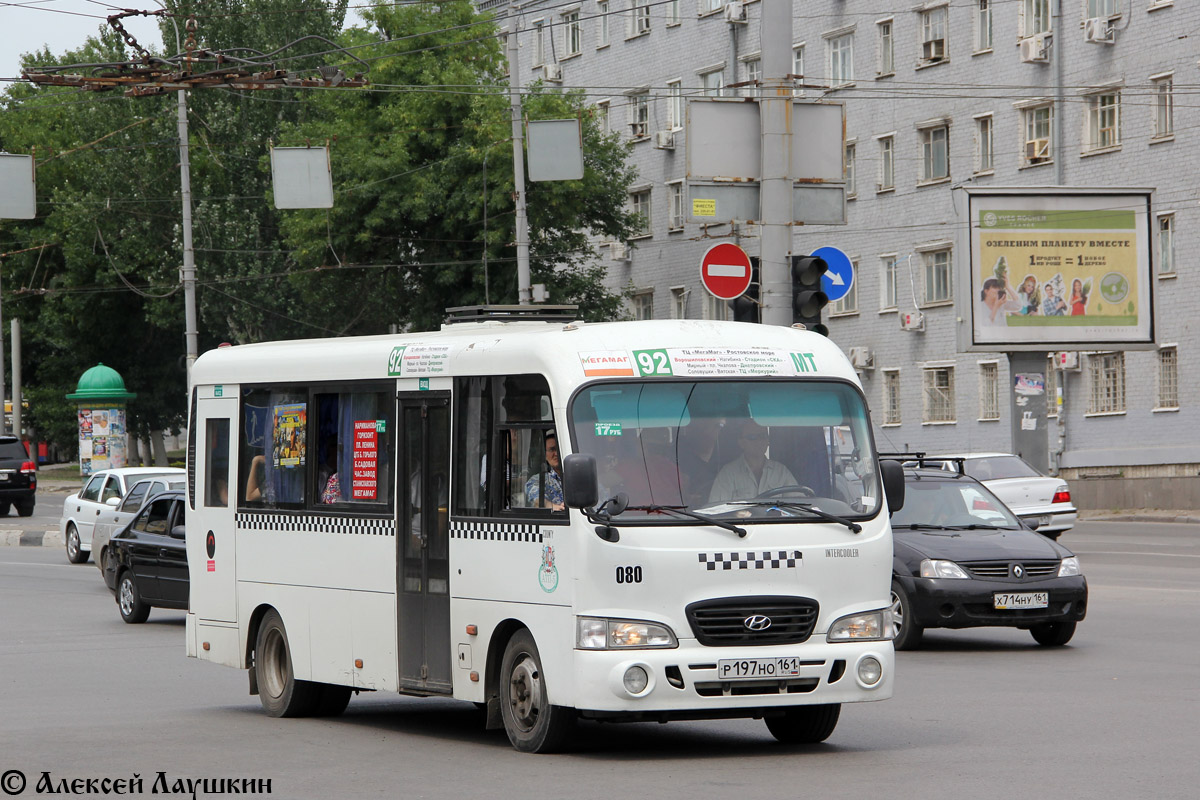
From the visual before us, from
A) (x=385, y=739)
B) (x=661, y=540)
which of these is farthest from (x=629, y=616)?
(x=385, y=739)

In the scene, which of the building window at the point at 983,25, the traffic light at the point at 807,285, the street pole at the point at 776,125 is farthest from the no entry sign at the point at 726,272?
the building window at the point at 983,25

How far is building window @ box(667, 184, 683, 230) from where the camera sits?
2450 inches

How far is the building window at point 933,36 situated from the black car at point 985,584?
37.4 metres

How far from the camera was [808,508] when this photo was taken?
1013 cm

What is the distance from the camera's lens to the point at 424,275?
5541 centimetres

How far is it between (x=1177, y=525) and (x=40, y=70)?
81.2 feet

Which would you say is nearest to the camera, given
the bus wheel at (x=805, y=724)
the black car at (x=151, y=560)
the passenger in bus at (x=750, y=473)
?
the passenger in bus at (x=750, y=473)

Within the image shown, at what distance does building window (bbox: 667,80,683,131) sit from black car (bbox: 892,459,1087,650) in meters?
45.9

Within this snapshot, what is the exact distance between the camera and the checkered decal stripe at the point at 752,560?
32.0ft

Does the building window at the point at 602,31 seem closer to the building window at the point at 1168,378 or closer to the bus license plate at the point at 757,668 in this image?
the building window at the point at 1168,378

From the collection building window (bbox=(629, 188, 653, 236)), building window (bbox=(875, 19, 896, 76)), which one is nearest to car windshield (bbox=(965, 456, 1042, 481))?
building window (bbox=(875, 19, 896, 76))

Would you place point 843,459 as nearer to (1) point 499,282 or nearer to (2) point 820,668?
(2) point 820,668

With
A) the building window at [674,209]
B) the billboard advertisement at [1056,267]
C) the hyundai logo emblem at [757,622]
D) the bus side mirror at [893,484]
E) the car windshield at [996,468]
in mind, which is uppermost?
the building window at [674,209]

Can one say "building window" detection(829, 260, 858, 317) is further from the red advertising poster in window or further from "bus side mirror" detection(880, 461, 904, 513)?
"bus side mirror" detection(880, 461, 904, 513)
